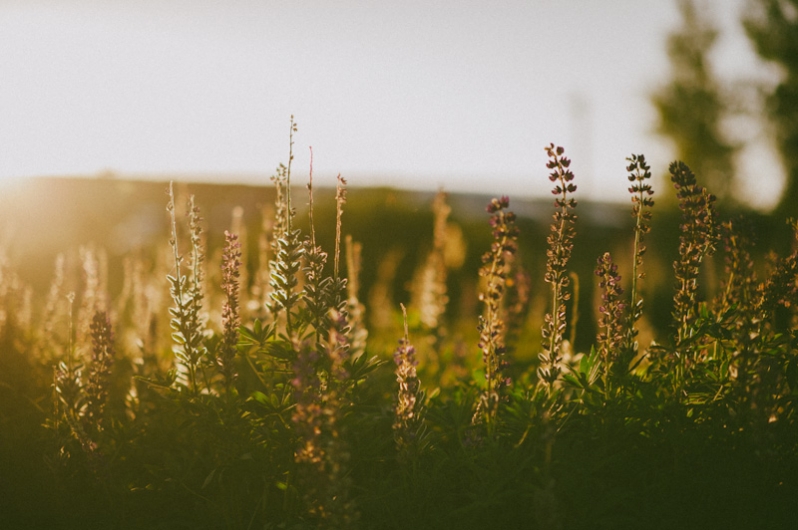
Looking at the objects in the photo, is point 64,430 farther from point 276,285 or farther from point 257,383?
point 276,285

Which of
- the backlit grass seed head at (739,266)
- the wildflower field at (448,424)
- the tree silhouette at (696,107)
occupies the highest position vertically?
the tree silhouette at (696,107)

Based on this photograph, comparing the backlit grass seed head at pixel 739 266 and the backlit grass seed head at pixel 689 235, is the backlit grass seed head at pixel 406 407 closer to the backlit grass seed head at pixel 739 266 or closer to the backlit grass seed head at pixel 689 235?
the backlit grass seed head at pixel 689 235

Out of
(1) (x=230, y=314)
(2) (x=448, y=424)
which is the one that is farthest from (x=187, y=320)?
(2) (x=448, y=424)

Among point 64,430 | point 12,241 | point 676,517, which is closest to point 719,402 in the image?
point 676,517

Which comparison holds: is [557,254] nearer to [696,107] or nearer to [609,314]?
[609,314]

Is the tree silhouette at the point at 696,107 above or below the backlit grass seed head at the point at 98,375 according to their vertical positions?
above

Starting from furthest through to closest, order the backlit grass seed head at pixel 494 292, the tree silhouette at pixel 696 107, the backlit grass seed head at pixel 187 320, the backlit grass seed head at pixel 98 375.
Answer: the tree silhouette at pixel 696 107
the backlit grass seed head at pixel 98 375
the backlit grass seed head at pixel 187 320
the backlit grass seed head at pixel 494 292

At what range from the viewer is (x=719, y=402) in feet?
7.25

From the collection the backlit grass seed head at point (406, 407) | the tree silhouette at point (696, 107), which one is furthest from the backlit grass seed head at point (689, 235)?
the tree silhouette at point (696, 107)

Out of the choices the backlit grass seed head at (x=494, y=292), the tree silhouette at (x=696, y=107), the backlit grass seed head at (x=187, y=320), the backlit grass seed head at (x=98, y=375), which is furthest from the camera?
the tree silhouette at (x=696, y=107)

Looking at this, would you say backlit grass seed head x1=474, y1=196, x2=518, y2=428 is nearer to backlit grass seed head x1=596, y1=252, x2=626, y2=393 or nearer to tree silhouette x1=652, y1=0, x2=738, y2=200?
backlit grass seed head x1=596, y1=252, x2=626, y2=393

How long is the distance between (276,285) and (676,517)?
152 centimetres

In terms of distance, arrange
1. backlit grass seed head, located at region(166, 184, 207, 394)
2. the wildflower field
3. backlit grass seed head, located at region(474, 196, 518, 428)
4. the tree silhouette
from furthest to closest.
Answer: the tree silhouette, backlit grass seed head, located at region(166, 184, 207, 394), backlit grass seed head, located at region(474, 196, 518, 428), the wildflower field

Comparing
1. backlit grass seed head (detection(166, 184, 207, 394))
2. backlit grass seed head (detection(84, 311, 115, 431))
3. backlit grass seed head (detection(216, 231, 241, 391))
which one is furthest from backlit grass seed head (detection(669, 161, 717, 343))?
backlit grass seed head (detection(84, 311, 115, 431))
